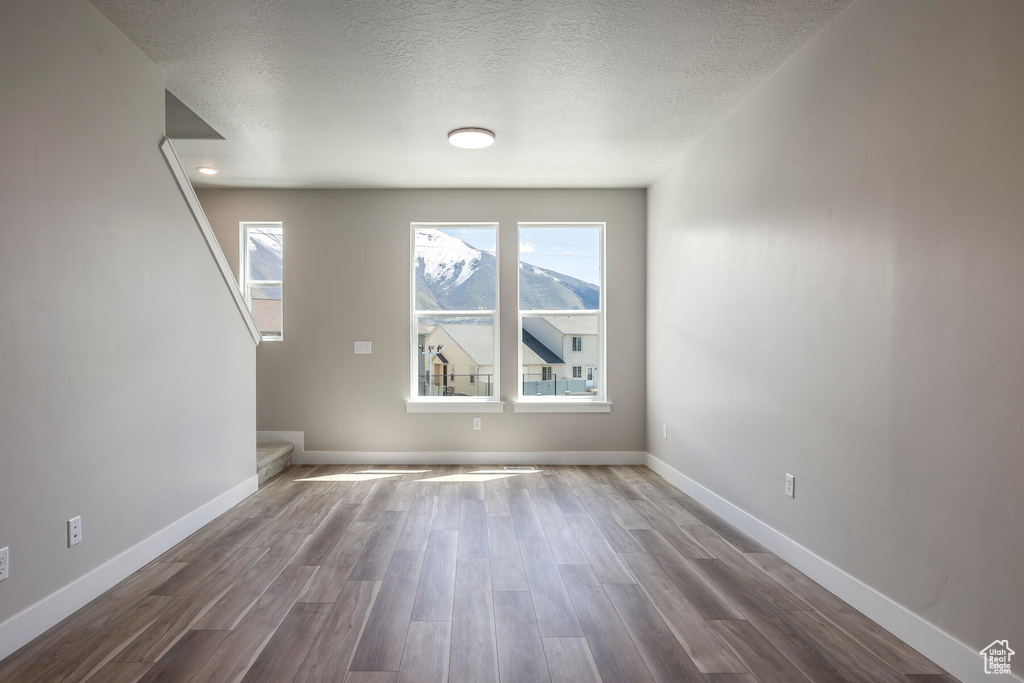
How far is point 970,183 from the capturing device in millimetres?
1729

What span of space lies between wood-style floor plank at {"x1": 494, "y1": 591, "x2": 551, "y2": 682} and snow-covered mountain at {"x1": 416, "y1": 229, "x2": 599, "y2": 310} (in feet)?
10.5

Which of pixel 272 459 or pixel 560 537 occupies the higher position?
pixel 272 459

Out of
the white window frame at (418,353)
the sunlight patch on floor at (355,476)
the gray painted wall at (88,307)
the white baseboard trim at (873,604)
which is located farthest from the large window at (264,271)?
the white baseboard trim at (873,604)

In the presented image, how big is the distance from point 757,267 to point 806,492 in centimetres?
121

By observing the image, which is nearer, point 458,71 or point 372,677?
point 372,677

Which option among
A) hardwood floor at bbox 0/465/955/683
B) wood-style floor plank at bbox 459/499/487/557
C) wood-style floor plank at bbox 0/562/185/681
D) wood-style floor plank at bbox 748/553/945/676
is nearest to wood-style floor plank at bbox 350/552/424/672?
hardwood floor at bbox 0/465/955/683

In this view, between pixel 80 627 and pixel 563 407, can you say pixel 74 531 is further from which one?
pixel 563 407

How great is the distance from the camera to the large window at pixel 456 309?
5141 mm

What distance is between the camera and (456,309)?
514 centimetres

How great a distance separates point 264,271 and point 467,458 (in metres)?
2.60

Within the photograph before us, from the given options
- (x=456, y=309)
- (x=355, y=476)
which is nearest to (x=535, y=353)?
(x=456, y=309)

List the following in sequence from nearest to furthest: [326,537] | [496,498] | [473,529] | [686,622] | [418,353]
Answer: [686,622] → [326,537] → [473,529] → [496,498] → [418,353]

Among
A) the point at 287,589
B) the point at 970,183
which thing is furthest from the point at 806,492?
the point at 287,589

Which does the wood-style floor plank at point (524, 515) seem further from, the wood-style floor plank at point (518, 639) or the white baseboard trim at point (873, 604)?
the white baseboard trim at point (873, 604)
